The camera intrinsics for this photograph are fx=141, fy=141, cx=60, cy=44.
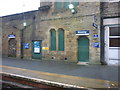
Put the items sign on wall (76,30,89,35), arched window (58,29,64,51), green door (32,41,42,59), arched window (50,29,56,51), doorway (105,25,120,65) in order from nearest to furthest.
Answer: doorway (105,25,120,65) < sign on wall (76,30,89,35) < arched window (58,29,64,51) < arched window (50,29,56,51) < green door (32,41,42,59)

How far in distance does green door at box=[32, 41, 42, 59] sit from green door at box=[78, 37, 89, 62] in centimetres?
431

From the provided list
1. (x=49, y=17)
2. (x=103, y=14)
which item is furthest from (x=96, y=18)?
(x=49, y=17)

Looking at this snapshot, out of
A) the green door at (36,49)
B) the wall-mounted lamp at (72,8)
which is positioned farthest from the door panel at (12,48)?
the wall-mounted lamp at (72,8)

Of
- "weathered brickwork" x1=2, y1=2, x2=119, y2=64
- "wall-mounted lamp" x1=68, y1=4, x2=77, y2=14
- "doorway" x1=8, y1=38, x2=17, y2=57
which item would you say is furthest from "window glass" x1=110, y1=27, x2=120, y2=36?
"doorway" x1=8, y1=38, x2=17, y2=57

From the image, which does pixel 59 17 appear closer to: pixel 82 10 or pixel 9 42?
pixel 82 10

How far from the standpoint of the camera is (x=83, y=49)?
461 inches

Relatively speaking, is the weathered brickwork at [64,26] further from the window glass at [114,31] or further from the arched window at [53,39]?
the window glass at [114,31]

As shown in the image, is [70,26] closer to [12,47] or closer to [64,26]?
[64,26]

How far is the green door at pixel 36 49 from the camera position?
14263mm

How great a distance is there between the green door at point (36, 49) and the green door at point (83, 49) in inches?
170

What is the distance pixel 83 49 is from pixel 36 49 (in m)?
5.15

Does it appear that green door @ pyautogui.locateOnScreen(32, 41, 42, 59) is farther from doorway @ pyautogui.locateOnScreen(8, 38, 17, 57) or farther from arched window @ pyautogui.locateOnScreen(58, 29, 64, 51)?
doorway @ pyautogui.locateOnScreen(8, 38, 17, 57)

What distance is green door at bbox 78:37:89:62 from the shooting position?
1155 cm

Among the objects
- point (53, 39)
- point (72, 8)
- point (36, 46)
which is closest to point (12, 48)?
point (36, 46)
